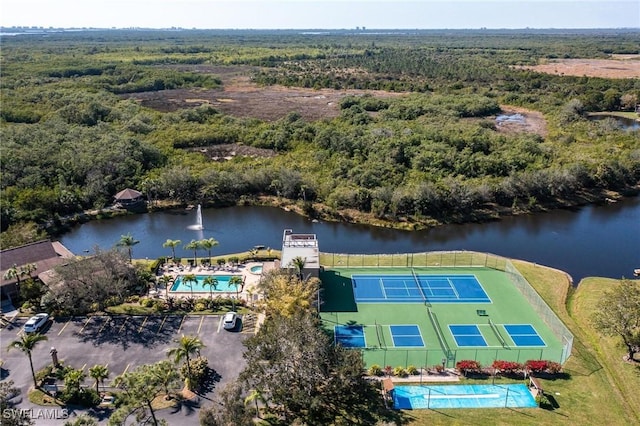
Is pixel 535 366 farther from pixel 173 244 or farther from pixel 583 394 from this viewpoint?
pixel 173 244

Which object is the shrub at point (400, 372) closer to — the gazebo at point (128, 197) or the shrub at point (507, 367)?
the shrub at point (507, 367)

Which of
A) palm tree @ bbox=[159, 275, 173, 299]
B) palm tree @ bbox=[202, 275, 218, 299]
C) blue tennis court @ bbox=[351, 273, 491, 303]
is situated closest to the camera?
palm tree @ bbox=[202, 275, 218, 299]

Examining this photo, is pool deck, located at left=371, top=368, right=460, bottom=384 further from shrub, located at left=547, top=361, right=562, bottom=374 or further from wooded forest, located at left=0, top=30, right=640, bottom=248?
wooded forest, located at left=0, top=30, right=640, bottom=248

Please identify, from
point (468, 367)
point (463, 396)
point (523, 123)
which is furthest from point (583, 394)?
point (523, 123)

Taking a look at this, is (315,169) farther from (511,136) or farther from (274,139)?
(511,136)

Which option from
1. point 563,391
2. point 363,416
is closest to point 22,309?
point 363,416

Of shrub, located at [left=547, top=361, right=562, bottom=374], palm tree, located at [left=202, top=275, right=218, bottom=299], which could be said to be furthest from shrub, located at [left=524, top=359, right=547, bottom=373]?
palm tree, located at [left=202, top=275, right=218, bottom=299]

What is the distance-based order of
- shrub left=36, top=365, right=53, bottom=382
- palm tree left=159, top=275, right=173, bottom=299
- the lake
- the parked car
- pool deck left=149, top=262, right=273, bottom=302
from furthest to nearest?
the lake < palm tree left=159, top=275, right=173, bottom=299 < pool deck left=149, top=262, right=273, bottom=302 < the parked car < shrub left=36, top=365, right=53, bottom=382

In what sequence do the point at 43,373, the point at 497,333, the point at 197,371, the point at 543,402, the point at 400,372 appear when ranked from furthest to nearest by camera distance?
the point at 497,333
the point at 400,372
the point at 43,373
the point at 197,371
the point at 543,402
